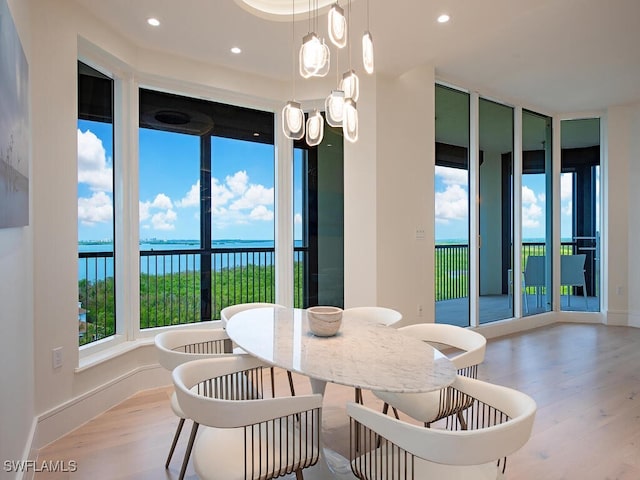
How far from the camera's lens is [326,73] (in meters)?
2.27

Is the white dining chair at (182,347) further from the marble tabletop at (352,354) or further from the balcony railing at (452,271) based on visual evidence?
the balcony railing at (452,271)

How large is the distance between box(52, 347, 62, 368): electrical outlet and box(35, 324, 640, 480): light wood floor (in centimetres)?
46

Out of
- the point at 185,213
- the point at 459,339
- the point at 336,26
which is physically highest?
the point at 336,26

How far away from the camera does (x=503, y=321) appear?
534 centimetres

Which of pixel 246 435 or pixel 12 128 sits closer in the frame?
pixel 246 435

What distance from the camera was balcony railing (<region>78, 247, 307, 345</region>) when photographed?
3.23 meters

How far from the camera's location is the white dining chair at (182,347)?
202cm

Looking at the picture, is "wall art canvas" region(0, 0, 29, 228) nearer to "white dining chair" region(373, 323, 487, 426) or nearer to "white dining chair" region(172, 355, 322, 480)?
"white dining chair" region(172, 355, 322, 480)

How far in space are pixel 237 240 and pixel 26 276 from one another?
211 centimetres

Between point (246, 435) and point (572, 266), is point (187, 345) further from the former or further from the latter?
point (572, 266)

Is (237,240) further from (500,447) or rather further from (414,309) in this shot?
(500,447)

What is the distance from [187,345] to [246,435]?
3.51ft

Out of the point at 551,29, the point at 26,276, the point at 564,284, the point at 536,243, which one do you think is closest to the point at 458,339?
the point at 26,276

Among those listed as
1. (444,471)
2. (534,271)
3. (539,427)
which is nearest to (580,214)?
(534,271)
